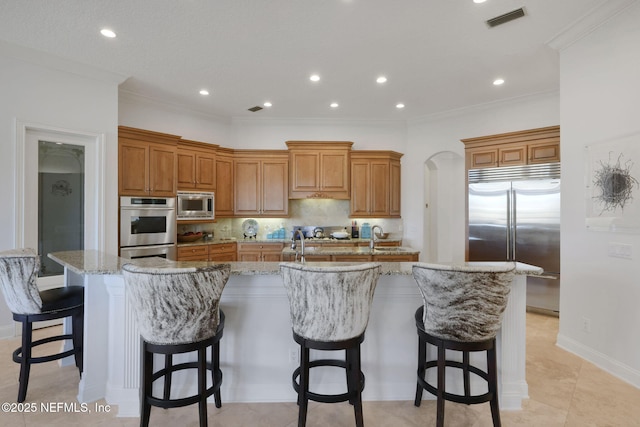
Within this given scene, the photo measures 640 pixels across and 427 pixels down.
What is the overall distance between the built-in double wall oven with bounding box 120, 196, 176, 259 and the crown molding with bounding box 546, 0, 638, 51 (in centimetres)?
516

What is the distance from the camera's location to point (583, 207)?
2.96m

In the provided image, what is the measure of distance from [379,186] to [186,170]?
3.35m

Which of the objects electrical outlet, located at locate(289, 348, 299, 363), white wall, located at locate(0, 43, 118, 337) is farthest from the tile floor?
white wall, located at locate(0, 43, 118, 337)

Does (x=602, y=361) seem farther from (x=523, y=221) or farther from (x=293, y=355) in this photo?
(x=293, y=355)

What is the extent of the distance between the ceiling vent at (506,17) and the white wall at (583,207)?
772 millimetres

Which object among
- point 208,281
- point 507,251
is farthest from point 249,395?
point 507,251

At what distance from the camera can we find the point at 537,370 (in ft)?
8.88

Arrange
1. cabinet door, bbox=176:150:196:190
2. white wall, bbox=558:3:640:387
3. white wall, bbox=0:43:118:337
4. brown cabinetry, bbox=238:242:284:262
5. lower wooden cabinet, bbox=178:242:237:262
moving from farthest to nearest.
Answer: brown cabinetry, bbox=238:242:284:262
cabinet door, bbox=176:150:196:190
lower wooden cabinet, bbox=178:242:237:262
white wall, bbox=0:43:118:337
white wall, bbox=558:3:640:387

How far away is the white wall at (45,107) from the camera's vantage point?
3.28 meters

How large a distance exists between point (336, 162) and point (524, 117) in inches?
119

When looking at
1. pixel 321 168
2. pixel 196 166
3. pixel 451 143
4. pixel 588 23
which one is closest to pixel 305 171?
pixel 321 168

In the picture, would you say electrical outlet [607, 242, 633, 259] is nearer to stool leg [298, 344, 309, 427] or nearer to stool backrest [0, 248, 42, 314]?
stool leg [298, 344, 309, 427]

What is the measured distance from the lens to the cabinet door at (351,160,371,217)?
566 cm

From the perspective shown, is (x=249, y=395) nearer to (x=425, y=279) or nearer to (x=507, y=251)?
(x=425, y=279)
